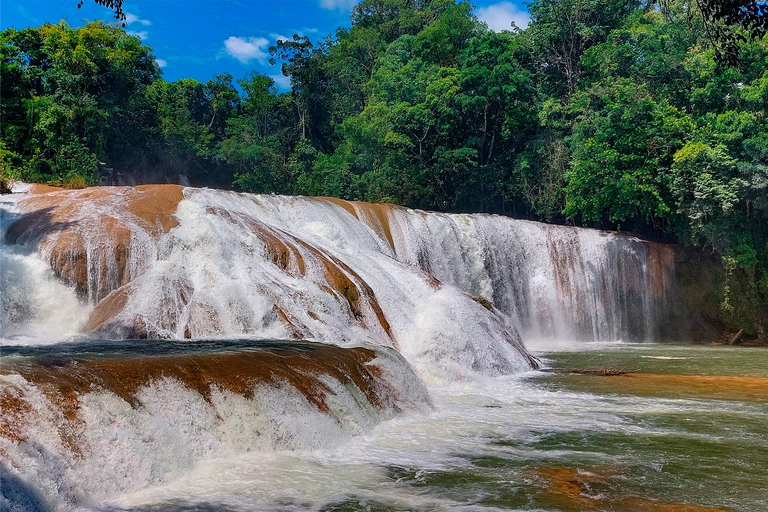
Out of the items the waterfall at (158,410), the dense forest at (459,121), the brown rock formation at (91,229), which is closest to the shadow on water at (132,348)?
the waterfall at (158,410)

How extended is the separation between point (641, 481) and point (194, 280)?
8.19 metres

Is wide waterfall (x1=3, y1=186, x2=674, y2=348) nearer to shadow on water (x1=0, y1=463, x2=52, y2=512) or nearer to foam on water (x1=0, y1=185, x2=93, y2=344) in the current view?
foam on water (x1=0, y1=185, x2=93, y2=344)

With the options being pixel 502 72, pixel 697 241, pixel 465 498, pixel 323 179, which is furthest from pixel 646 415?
pixel 323 179

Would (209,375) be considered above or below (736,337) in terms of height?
above

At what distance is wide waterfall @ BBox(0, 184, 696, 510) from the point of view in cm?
559

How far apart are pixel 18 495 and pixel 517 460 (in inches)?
163

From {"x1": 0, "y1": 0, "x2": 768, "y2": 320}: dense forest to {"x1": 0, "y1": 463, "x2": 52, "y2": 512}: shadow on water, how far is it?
15.5 metres

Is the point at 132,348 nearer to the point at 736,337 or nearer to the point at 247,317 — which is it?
the point at 247,317

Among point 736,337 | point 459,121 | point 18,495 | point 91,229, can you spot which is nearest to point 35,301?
point 91,229

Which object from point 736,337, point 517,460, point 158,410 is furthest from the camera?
point 736,337

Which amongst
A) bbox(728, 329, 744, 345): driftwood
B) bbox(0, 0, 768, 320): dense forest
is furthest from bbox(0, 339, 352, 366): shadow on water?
bbox(728, 329, 744, 345): driftwood

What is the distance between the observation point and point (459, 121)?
29172 mm

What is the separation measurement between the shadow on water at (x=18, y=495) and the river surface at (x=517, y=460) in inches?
17.8

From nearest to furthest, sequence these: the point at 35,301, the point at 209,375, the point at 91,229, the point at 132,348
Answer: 1. the point at 209,375
2. the point at 132,348
3. the point at 35,301
4. the point at 91,229
